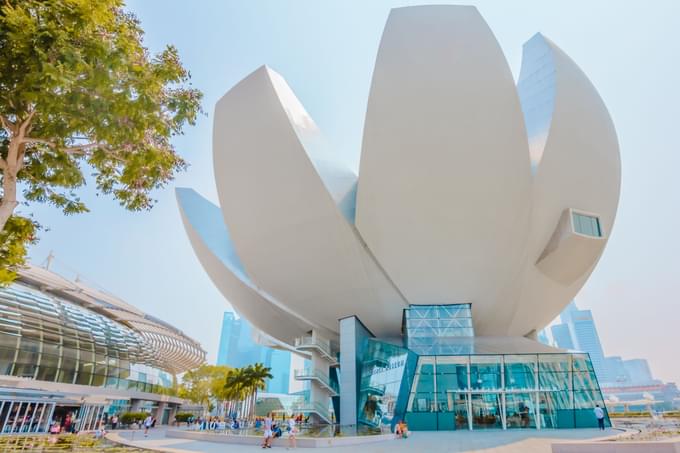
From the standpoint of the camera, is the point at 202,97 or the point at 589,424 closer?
the point at 202,97

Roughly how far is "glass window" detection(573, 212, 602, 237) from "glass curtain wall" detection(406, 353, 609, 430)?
24.1 ft

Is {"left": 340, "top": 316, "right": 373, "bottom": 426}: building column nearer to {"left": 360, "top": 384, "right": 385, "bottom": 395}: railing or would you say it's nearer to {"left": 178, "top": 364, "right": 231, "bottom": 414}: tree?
{"left": 360, "top": 384, "right": 385, "bottom": 395}: railing

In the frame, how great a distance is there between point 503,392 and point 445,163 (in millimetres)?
12405

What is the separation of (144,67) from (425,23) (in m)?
14.6

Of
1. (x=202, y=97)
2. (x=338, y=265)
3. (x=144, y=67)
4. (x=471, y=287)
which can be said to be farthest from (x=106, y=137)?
(x=471, y=287)

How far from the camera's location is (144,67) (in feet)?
24.6

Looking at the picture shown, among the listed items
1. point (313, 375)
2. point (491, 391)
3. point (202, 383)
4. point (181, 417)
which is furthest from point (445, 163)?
point (202, 383)

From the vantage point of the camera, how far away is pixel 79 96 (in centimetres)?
713

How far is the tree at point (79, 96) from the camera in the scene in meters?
6.49

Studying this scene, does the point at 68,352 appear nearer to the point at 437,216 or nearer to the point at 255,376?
the point at 255,376

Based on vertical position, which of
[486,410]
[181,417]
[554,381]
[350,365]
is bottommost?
[181,417]

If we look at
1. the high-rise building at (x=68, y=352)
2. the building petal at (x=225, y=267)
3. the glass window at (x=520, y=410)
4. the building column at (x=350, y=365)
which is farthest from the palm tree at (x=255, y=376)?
the glass window at (x=520, y=410)

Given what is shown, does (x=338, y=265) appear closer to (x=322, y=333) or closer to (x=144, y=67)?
(x=322, y=333)

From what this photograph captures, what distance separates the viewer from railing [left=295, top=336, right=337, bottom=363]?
3047 centimetres
